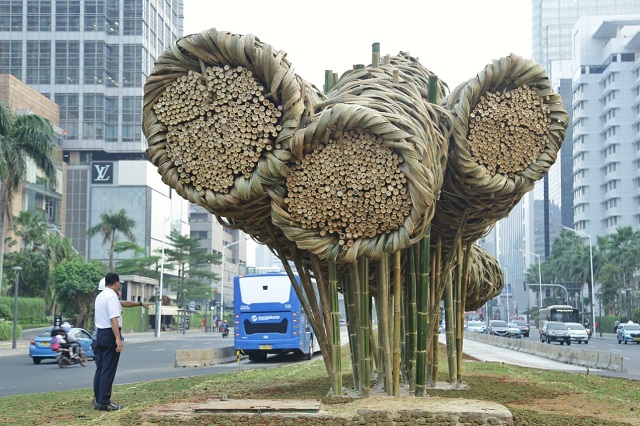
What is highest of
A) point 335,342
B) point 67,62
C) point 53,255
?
point 67,62

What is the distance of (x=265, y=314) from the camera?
2734 cm

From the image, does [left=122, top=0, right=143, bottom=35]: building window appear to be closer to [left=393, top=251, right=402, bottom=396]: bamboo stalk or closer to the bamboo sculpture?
the bamboo sculpture

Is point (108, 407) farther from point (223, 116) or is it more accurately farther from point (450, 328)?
point (450, 328)

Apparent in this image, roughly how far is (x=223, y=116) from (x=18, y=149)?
32.7 metres

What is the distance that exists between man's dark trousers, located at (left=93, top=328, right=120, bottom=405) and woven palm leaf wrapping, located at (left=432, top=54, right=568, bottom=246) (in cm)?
460

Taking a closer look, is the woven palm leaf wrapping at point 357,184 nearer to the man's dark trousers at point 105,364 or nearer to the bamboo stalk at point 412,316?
the bamboo stalk at point 412,316

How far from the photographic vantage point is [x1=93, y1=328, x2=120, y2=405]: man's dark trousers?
34.3ft

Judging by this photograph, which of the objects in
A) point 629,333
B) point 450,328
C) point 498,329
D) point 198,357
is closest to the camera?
point 450,328

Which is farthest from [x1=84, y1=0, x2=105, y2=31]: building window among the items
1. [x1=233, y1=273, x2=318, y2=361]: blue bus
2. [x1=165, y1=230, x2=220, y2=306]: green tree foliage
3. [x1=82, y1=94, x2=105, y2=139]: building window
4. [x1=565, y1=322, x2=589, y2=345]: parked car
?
[x1=233, y1=273, x2=318, y2=361]: blue bus

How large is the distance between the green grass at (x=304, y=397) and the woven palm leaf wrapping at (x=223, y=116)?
102 inches

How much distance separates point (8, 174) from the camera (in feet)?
130

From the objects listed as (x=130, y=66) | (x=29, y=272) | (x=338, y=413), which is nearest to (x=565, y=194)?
(x=130, y=66)

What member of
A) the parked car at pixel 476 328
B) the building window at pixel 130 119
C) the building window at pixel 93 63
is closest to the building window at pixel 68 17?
the building window at pixel 93 63

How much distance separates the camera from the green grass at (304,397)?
29.1 feet
